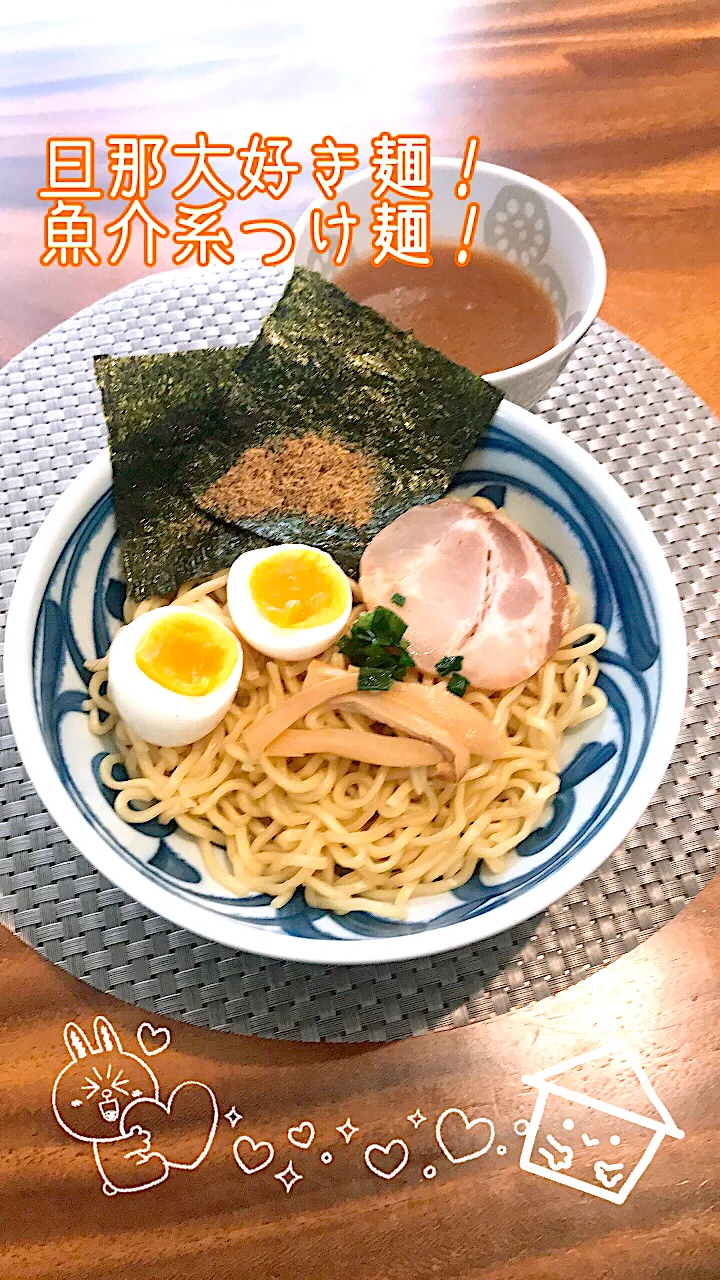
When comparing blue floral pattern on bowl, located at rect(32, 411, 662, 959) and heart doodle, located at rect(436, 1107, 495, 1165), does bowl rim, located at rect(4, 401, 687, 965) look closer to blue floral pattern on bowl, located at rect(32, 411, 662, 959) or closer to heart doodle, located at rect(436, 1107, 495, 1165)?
blue floral pattern on bowl, located at rect(32, 411, 662, 959)

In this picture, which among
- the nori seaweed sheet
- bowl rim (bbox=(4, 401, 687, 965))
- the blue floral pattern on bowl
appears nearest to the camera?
bowl rim (bbox=(4, 401, 687, 965))

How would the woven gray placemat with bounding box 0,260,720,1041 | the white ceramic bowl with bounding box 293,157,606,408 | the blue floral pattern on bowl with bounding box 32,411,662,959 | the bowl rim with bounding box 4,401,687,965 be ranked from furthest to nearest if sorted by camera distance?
the white ceramic bowl with bounding box 293,157,606,408 → the woven gray placemat with bounding box 0,260,720,1041 → the blue floral pattern on bowl with bounding box 32,411,662,959 → the bowl rim with bounding box 4,401,687,965

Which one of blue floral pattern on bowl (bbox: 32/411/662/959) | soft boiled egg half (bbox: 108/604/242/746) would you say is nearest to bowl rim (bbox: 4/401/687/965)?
blue floral pattern on bowl (bbox: 32/411/662/959)

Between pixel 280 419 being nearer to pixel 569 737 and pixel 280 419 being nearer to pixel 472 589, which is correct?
pixel 472 589

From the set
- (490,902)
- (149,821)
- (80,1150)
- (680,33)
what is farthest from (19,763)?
(680,33)

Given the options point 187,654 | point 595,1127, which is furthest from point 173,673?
point 595,1127
